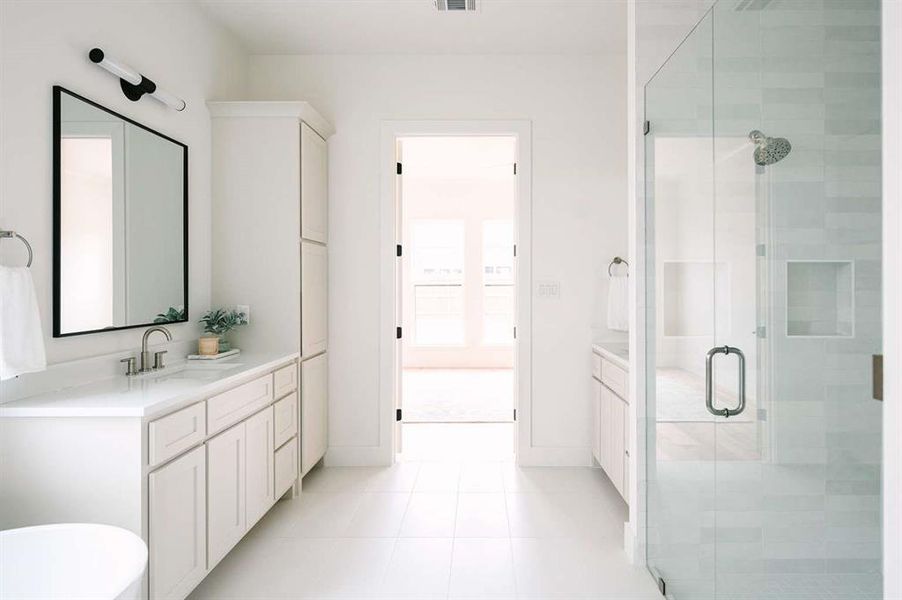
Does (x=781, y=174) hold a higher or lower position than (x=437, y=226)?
lower

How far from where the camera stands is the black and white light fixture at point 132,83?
2.14m

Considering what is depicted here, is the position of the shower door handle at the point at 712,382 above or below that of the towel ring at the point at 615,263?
below

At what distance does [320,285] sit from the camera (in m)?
3.52

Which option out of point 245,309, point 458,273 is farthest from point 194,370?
point 458,273

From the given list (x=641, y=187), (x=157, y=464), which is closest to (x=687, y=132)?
(x=641, y=187)

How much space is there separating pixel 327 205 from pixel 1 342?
7.40ft

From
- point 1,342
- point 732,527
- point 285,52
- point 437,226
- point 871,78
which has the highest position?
point 285,52

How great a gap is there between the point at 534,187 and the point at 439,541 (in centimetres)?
230

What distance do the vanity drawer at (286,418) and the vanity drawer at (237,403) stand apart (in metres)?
0.15

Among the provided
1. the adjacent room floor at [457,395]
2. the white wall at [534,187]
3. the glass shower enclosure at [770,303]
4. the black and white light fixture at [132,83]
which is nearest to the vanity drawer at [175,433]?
the black and white light fixture at [132,83]

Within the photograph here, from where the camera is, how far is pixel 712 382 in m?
1.74

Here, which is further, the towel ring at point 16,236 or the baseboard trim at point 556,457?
the baseboard trim at point 556,457

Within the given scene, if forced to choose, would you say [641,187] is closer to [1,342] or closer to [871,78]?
[871,78]
